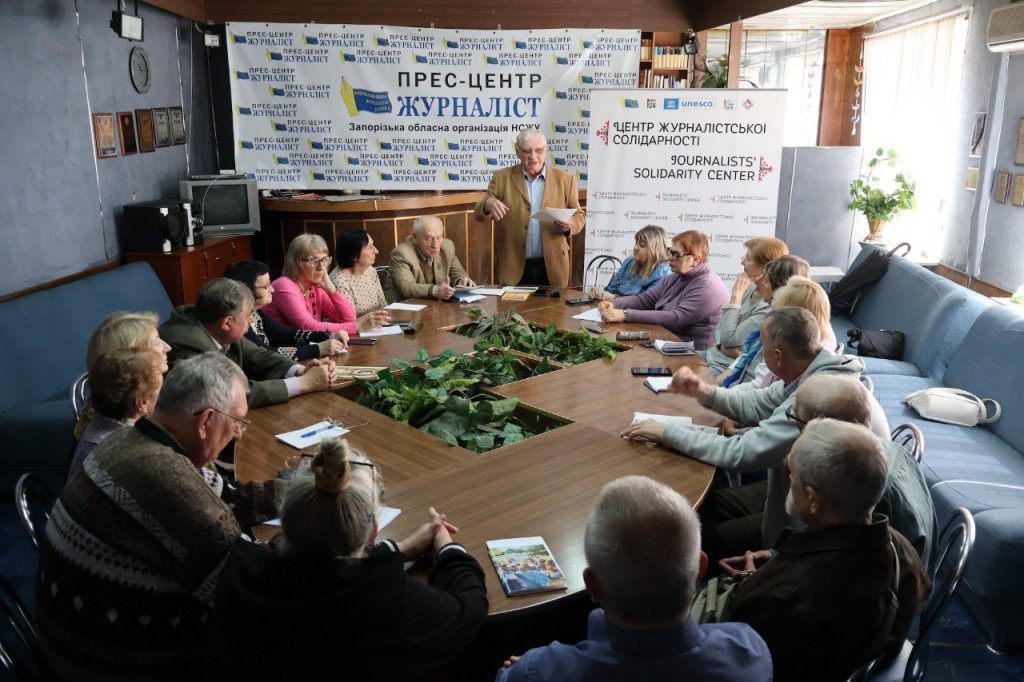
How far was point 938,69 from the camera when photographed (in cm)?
790

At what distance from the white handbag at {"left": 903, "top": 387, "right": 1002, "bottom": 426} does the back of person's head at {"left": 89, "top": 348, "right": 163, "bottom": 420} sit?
373 centimetres

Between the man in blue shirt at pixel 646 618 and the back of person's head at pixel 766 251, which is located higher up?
the back of person's head at pixel 766 251

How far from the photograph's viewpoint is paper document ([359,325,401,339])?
170 inches

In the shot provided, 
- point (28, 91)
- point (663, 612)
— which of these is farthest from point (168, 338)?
point (28, 91)

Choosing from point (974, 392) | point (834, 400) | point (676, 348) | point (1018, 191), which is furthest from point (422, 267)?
point (1018, 191)

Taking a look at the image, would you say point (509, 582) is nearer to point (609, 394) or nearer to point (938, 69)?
point (609, 394)

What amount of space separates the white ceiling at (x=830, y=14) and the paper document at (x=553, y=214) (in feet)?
8.95

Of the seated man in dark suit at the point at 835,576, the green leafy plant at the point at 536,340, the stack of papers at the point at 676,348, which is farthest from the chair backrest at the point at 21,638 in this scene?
the stack of papers at the point at 676,348

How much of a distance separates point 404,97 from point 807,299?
18.1 feet

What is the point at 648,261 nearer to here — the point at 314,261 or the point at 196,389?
the point at 314,261

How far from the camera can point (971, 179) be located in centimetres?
720

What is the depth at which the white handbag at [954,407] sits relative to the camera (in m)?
4.04

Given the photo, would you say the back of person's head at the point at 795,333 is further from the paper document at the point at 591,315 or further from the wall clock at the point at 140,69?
the wall clock at the point at 140,69

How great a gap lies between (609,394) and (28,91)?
163 inches
